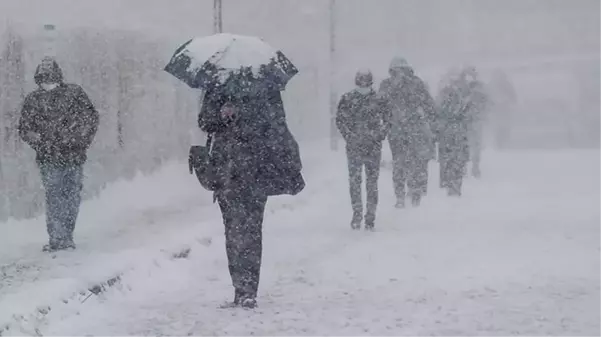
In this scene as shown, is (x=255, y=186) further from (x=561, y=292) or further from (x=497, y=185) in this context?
(x=497, y=185)

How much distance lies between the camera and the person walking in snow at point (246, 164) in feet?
21.6


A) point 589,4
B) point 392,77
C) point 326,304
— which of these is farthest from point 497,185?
point 589,4

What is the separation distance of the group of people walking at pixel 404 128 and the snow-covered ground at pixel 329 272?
488 millimetres

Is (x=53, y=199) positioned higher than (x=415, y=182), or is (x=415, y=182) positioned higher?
(x=53, y=199)

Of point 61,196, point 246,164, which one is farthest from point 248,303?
point 61,196

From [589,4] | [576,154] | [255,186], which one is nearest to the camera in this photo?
[255,186]

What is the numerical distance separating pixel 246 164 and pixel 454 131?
8119 millimetres

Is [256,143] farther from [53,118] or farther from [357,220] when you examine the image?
[357,220]

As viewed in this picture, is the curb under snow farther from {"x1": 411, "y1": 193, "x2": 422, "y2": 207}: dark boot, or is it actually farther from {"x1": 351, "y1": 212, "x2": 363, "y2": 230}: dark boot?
{"x1": 411, "y1": 193, "x2": 422, "y2": 207}: dark boot

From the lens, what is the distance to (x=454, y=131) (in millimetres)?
14211

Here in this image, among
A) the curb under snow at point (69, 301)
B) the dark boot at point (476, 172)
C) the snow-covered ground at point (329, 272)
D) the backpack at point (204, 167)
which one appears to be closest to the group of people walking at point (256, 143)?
the backpack at point (204, 167)

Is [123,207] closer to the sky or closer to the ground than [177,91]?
closer to the ground

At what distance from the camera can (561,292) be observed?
7.20 metres

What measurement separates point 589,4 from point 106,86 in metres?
29.1
